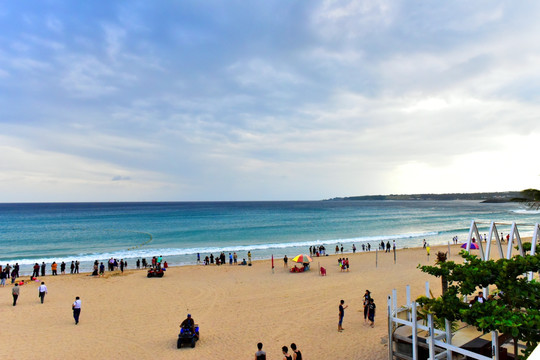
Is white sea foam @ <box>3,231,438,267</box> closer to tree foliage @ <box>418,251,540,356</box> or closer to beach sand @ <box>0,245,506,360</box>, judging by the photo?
beach sand @ <box>0,245,506,360</box>

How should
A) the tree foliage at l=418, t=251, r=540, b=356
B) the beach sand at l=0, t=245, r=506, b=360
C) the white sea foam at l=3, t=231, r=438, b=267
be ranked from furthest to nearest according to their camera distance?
the white sea foam at l=3, t=231, r=438, b=267 → the beach sand at l=0, t=245, r=506, b=360 → the tree foliage at l=418, t=251, r=540, b=356

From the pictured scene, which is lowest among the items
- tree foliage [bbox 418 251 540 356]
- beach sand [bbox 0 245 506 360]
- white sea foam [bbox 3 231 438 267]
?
white sea foam [bbox 3 231 438 267]

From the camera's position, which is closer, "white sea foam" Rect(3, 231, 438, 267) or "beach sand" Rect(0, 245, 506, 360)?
"beach sand" Rect(0, 245, 506, 360)

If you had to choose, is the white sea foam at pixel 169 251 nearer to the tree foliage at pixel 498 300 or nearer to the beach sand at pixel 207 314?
the beach sand at pixel 207 314

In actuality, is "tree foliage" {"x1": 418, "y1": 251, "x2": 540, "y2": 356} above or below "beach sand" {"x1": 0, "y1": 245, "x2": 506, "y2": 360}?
above

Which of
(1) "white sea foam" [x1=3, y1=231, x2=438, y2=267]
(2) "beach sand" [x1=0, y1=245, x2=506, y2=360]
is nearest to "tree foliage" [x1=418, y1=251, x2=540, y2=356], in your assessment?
(2) "beach sand" [x1=0, y1=245, x2=506, y2=360]

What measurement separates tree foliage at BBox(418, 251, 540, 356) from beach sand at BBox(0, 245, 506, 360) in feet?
16.1

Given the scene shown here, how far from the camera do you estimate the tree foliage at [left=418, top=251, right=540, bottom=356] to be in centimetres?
524

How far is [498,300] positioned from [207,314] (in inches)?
477

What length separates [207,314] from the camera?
15.2m

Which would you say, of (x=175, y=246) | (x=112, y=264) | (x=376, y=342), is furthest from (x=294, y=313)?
(x=175, y=246)

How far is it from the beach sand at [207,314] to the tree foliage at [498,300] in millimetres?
4903

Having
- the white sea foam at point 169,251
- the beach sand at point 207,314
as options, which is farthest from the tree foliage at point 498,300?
the white sea foam at point 169,251

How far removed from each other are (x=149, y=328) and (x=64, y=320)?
4.32 meters
